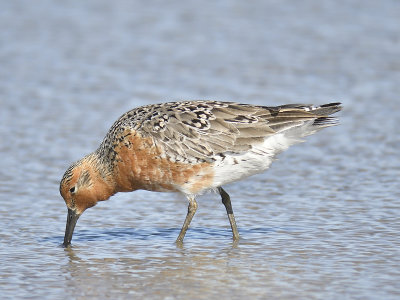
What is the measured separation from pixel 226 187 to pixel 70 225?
233 cm

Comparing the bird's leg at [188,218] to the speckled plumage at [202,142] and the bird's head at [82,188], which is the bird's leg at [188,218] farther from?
the bird's head at [82,188]

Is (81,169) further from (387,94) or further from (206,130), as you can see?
(387,94)

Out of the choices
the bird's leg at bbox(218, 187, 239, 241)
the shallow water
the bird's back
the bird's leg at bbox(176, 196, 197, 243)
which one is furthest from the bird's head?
the bird's leg at bbox(218, 187, 239, 241)

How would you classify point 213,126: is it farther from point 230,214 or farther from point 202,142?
point 230,214

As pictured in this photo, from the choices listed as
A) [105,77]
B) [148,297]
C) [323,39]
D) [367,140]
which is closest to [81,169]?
[148,297]

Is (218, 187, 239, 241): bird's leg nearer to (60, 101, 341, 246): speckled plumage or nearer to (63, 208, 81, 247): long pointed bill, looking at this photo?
(60, 101, 341, 246): speckled plumage

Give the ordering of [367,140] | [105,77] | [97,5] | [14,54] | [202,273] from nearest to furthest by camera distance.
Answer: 1. [202,273]
2. [367,140]
3. [105,77]
4. [14,54]
5. [97,5]

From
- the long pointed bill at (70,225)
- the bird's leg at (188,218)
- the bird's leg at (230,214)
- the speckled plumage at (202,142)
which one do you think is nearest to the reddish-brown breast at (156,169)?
the speckled plumage at (202,142)

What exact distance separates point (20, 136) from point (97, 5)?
25.1 feet

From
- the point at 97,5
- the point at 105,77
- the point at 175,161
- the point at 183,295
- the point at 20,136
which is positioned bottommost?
the point at 183,295

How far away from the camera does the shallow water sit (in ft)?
25.3

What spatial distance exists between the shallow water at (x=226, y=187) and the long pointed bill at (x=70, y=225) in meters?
0.10

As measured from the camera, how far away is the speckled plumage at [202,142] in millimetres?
8891

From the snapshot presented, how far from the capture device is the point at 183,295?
7.14 metres
